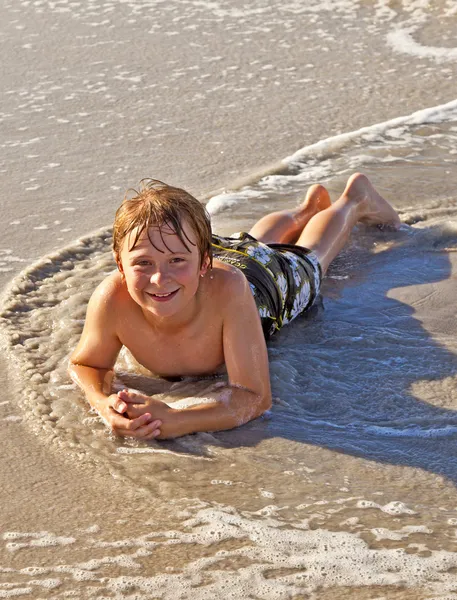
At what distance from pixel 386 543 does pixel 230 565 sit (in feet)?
1.67

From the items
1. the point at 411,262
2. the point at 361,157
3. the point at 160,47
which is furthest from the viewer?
the point at 160,47

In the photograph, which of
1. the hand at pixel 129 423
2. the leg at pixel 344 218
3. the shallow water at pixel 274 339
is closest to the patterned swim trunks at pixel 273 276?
the shallow water at pixel 274 339

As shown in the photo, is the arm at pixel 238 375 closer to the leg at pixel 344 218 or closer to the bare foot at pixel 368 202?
the leg at pixel 344 218

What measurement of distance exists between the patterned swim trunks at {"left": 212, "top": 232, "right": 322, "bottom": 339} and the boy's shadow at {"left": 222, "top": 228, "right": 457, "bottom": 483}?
0.10 m

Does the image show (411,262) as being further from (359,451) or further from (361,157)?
(359,451)

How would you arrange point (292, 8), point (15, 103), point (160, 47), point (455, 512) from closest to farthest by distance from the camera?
point (455, 512) → point (15, 103) → point (160, 47) → point (292, 8)

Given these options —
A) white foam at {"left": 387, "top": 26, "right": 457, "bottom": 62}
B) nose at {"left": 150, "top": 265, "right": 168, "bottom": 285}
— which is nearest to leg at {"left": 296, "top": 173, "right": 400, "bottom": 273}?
nose at {"left": 150, "top": 265, "right": 168, "bottom": 285}

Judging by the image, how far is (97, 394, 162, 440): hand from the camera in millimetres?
3715

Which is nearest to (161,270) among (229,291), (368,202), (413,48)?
(229,291)

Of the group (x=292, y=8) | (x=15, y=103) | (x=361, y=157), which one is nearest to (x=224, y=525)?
(x=361, y=157)

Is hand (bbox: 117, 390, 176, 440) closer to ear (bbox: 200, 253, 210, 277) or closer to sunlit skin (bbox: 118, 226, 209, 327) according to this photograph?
sunlit skin (bbox: 118, 226, 209, 327)

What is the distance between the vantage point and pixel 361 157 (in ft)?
22.0

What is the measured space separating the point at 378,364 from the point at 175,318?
98 cm

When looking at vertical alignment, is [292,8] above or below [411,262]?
above
